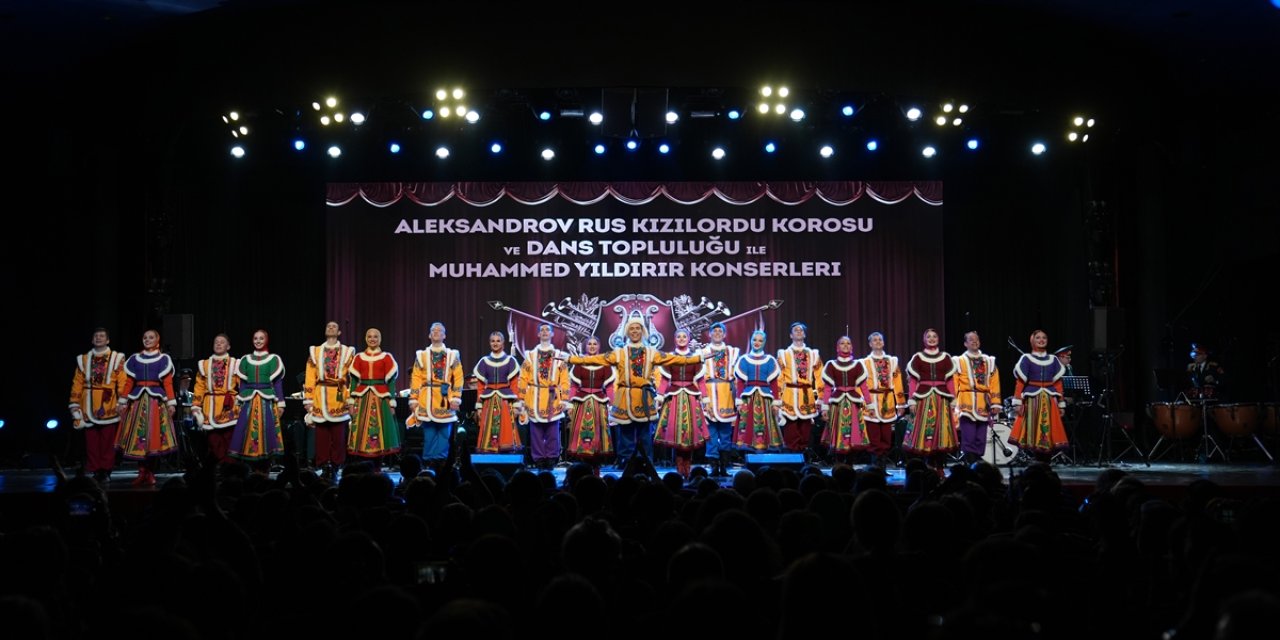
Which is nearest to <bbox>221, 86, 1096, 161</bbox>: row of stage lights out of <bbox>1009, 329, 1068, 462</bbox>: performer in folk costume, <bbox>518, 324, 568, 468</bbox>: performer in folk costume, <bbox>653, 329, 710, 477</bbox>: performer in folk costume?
<bbox>518, 324, 568, 468</bbox>: performer in folk costume

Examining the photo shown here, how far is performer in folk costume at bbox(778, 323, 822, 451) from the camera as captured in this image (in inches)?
517

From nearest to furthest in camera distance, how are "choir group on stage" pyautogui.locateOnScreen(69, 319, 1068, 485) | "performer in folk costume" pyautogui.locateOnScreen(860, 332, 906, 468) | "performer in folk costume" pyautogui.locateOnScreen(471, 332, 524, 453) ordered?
1. "choir group on stage" pyautogui.locateOnScreen(69, 319, 1068, 485)
2. "performer in folk costume" pyautogui.locateOnScreen(860, 332, 906, 468)
3. "performer in folk costume" pyautogui.locateOnScreen(471, 332, 524, 453)

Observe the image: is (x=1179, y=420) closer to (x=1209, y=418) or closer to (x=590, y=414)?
(x=1209, y=418)

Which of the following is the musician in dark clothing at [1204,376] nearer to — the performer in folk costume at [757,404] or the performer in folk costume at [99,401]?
the performer in folk costume at [757,404]

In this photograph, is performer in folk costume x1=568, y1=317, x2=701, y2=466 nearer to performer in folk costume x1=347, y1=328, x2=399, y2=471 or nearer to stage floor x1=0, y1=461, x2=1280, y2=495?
stage floor x1=0, y1=461, x2=1280, y2=495

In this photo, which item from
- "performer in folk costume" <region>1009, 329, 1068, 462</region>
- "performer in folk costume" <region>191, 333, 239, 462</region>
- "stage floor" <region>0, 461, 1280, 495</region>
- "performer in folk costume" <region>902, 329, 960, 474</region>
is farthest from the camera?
"performer in folk costume" <region>1009, 329, 1068, 462</region>

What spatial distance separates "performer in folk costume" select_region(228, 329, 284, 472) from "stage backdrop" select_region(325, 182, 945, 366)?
371 cm

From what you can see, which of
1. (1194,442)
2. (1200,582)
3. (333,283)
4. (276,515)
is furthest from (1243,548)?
(333,283)

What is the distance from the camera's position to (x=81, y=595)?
14.0 ft

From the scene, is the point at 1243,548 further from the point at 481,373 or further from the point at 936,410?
the point at 481,373

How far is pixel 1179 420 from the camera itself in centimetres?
1351

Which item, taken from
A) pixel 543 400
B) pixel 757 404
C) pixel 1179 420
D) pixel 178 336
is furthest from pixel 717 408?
pixel 178 336

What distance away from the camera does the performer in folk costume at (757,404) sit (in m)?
12.9

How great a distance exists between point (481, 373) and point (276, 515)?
25.4 ft
